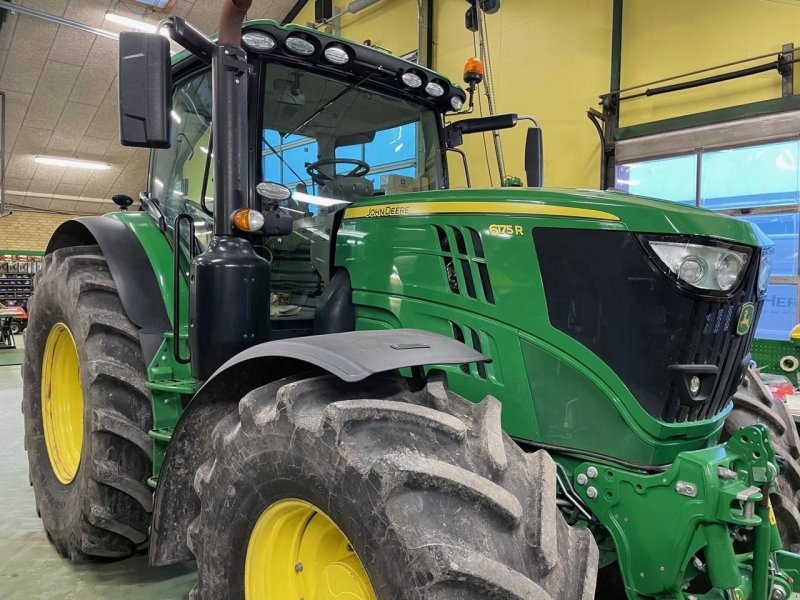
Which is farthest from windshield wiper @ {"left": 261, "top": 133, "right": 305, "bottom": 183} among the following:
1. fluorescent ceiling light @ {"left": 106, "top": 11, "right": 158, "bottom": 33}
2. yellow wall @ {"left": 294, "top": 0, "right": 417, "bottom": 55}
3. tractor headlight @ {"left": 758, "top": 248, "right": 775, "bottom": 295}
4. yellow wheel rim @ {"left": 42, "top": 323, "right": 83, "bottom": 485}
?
fluorescent ceiling light @ {"left": 106, "top": 11, "right": 158, "bottom": 33}

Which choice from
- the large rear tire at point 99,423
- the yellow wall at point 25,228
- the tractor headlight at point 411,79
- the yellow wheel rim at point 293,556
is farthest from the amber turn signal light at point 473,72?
the yellow wall at point 25,228

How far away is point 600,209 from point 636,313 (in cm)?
29

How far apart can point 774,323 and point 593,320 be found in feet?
17.5

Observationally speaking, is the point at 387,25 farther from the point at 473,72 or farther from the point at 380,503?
the point at 380,503

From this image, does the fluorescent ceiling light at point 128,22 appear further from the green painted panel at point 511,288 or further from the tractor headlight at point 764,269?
the tractor headlight at point 764,269

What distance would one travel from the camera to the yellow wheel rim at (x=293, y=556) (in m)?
1.61

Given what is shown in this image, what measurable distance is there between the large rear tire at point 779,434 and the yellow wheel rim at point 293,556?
4.59 ft

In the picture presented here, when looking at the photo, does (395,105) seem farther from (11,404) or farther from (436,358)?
(11,404)

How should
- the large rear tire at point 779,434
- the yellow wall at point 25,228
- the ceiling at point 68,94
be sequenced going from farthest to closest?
the yellow wall at point 25,228
the ceiling at point 68,94
the large rear tire at point 779,434

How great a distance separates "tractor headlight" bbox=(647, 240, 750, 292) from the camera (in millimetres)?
1585

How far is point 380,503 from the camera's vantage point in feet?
4.18

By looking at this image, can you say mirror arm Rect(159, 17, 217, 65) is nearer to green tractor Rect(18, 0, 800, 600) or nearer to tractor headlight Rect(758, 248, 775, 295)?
green tractor Rect(18, 0, 800, 600)

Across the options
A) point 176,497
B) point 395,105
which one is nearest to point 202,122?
point 395,105

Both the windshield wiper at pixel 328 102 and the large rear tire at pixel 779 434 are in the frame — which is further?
the windshield wiper at pixel 328 102
